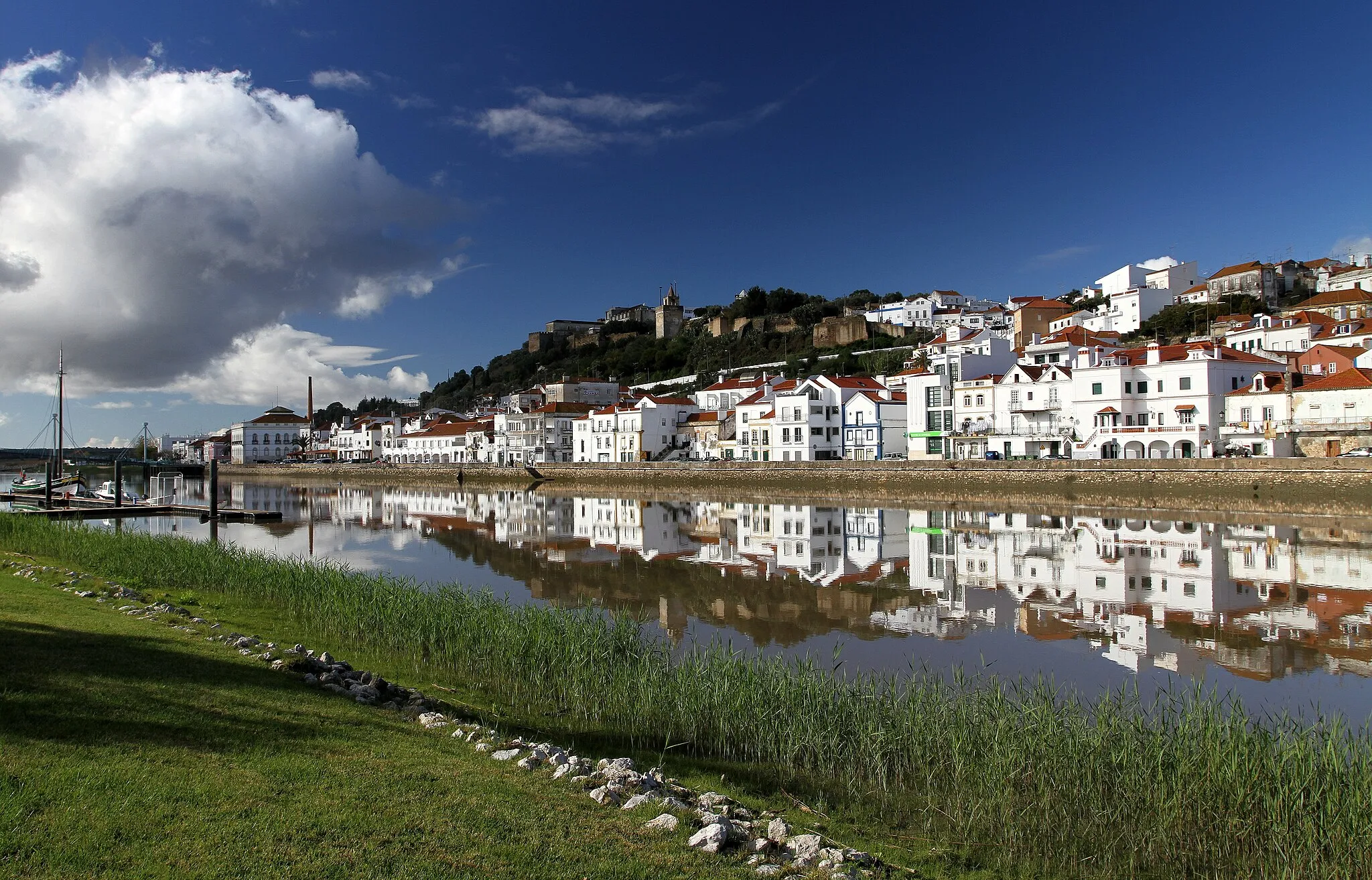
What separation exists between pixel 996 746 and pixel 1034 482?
41.2 metres

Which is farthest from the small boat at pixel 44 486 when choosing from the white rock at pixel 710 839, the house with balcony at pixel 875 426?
the white rock at pixel 710 839

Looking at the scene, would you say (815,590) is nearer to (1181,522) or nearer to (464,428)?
(1181,522)

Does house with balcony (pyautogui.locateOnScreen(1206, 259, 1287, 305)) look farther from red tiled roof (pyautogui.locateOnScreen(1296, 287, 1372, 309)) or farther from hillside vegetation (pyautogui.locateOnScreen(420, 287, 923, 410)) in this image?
hillside vegetation (pyautogui.locateOnScreen(420, 287, 923, 410))

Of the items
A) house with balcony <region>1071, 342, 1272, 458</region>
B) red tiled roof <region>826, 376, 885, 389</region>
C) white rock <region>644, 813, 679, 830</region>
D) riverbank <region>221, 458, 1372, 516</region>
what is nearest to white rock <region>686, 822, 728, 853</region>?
white rock <region>644, 813, 679, 830</region>

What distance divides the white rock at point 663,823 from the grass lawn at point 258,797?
87 millimetres

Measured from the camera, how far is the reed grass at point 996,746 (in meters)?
6.25

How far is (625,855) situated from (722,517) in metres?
35.4

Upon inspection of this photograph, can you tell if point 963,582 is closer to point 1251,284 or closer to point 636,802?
point 636,802

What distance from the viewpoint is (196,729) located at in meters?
6.68

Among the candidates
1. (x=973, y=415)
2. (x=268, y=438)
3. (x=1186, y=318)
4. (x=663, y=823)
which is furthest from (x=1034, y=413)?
(x=268, y=438)

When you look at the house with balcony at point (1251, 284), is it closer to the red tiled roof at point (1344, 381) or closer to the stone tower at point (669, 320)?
the red tiled roof at point (1344, 381)

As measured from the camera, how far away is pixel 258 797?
216 inches

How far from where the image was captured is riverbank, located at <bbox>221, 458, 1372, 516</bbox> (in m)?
35.8

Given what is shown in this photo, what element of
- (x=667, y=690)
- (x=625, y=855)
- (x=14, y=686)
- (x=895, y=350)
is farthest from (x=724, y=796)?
(x=895, y=350)
